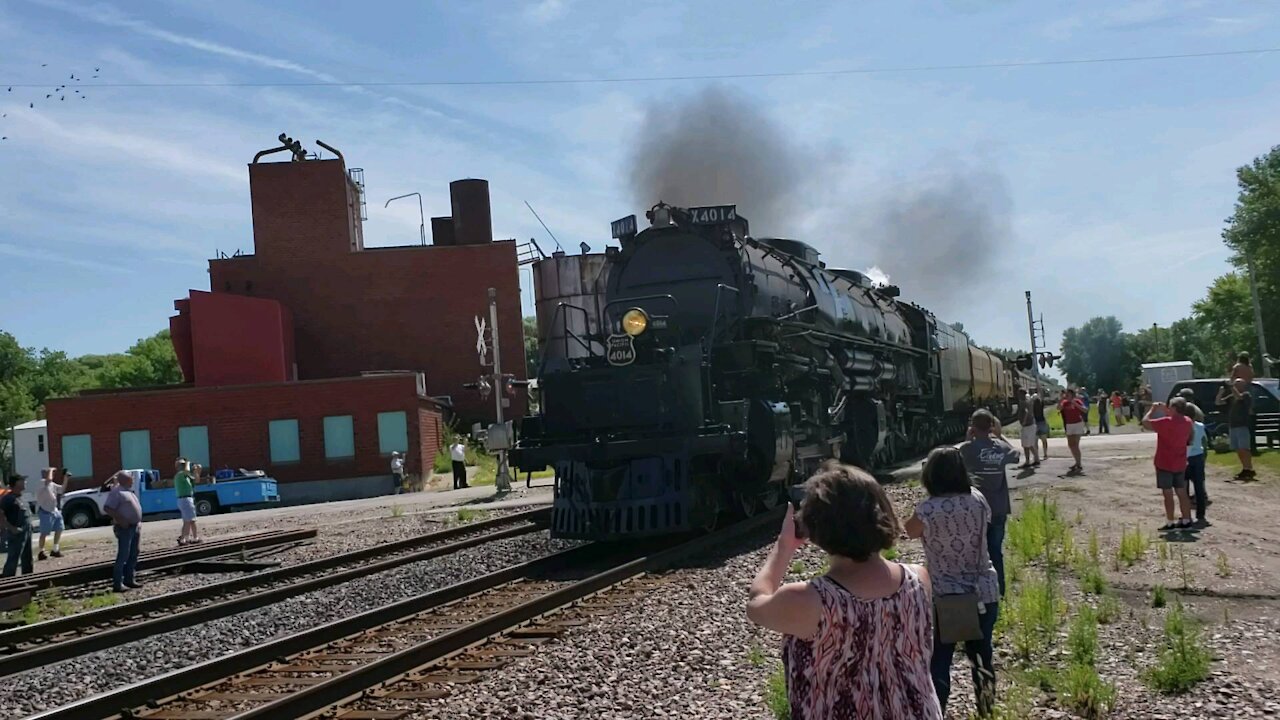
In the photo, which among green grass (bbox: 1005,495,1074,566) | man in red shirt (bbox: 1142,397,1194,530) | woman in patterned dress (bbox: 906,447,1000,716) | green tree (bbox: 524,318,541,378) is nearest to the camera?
woman in patterned dress (bbox: 906,447,1000,716)

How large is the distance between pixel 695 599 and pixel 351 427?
30404 mm

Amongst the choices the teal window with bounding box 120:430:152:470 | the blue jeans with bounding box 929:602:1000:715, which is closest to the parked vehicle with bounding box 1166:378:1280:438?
the blue jeans with bounding box 929:602:1000:715

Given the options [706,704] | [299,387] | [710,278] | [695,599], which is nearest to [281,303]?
[299,387]

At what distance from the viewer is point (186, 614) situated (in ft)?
35.4

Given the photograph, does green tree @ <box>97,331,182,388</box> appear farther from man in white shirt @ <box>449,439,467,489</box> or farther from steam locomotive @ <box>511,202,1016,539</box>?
steam locomotive @ <box>511,202,1016,539</box>

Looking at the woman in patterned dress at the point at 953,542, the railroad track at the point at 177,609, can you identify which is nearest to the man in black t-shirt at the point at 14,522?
the railroad track at the point at 177,609

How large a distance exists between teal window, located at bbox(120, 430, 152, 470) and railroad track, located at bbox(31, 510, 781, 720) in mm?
30270

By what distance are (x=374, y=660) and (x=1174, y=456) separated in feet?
27.3

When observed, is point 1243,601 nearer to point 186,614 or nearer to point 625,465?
point 625,465

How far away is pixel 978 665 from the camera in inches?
232

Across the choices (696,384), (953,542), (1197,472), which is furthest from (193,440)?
(953,542)

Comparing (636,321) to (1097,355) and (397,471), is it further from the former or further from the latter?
(1097,355)

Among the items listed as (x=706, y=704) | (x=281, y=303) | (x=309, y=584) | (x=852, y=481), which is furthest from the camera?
(x=281, y=303)

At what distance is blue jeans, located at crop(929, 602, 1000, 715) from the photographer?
5574 mm
